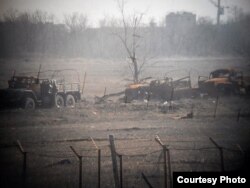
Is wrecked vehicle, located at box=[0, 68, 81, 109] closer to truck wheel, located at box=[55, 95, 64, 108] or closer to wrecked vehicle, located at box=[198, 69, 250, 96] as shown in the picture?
truck wheel, located at box=[55, 95, 64, 108]

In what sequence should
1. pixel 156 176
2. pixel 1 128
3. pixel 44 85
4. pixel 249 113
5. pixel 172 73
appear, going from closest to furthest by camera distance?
pixel 156 176, pixel 1 128, pixel 249 113, pixel 44 85, pixel 172 73

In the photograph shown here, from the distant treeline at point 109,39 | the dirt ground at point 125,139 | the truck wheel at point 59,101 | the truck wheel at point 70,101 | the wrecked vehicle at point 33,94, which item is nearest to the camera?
the dirt ground at point 125,139

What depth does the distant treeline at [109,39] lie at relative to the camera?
4456cm

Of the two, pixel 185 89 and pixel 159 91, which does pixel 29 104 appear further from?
pixel 185 89

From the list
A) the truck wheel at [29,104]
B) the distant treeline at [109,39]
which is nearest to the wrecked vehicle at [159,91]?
the truck wheel at [29,104]

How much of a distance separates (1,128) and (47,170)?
5844mm

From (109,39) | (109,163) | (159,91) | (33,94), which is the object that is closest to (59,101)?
(33,94)

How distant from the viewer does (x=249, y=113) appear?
16719mm

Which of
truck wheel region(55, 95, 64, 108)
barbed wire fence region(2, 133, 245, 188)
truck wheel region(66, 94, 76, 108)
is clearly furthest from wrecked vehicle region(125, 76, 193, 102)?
barbed wire fence region(2, 133, 245, 188)

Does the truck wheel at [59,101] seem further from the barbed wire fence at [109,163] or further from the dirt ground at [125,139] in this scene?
the barbed wire fence at [109,163]

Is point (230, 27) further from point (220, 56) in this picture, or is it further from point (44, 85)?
point (44, 85)

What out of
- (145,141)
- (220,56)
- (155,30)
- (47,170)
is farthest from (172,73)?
(47,170)

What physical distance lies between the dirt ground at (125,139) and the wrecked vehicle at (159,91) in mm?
950

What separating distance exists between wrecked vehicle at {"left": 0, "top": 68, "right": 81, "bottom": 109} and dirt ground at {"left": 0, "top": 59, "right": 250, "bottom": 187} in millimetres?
555
